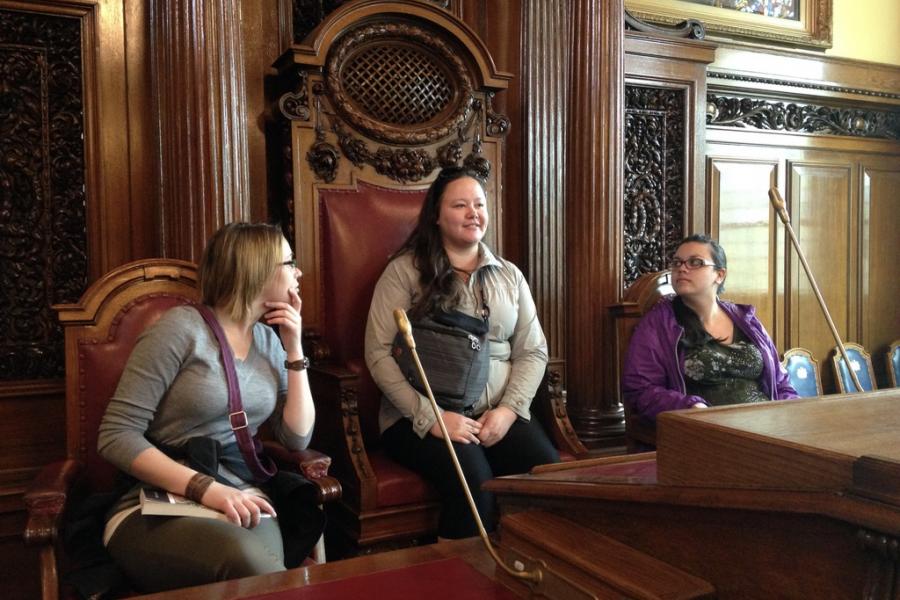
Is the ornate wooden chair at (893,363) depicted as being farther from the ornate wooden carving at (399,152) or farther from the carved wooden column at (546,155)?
the ornate wooden carving at (399,152)

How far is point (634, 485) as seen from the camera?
99cm

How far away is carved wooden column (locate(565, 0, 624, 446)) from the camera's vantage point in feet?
11.1

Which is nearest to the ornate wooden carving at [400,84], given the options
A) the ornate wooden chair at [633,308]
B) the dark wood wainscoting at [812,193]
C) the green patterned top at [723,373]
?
the ornate wooden chair at [633,308]

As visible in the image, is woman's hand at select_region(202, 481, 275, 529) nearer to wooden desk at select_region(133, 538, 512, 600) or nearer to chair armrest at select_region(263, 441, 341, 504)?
chair armrest at select_region(263, 441, 341, 504)

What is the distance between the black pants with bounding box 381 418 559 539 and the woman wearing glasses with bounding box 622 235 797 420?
0.47 metres

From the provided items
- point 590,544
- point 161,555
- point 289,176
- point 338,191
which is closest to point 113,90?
point 289,176

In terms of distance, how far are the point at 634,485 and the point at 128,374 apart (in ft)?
4.21

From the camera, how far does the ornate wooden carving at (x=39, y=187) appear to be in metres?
2.57

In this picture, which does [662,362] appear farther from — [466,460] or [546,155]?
[546,155]

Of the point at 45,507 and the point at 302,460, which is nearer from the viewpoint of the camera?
the point at 45,507

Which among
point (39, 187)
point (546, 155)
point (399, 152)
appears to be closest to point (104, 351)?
point (39, 187)

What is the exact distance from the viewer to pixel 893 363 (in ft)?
15.7

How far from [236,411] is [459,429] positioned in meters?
0.80

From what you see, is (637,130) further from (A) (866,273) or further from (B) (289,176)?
(A) (866,273)
